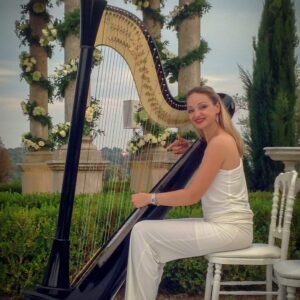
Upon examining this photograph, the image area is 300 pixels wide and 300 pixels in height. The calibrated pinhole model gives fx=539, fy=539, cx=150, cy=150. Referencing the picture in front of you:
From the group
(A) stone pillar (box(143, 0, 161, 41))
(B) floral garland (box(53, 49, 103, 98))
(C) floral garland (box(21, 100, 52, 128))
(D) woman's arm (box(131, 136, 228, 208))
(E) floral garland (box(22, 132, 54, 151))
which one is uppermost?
(A) stone pillar (box(143, 0, 161, 41))

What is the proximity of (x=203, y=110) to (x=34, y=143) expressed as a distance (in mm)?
4932

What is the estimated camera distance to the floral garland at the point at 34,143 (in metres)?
6.87

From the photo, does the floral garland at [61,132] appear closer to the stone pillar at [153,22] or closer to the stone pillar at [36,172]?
the stone pillar at [36,172]

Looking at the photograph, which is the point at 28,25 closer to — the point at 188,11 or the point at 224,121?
the point at 188,11

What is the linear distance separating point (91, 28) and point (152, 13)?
13.9ft

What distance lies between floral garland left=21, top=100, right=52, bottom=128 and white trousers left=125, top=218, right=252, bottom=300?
4934mm

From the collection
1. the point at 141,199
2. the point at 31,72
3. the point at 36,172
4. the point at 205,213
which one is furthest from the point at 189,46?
the point at 141,199

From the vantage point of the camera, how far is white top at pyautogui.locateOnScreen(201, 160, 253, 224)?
7.26 ft

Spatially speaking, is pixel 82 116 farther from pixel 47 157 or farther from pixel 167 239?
pixel 47 157

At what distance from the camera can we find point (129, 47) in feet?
7.67

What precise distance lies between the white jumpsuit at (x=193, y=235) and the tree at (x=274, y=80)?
4751 mm

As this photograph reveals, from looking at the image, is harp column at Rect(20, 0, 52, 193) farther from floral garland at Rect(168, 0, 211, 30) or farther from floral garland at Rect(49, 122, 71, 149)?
floral garland at Rect(168, 0, 211, 30)

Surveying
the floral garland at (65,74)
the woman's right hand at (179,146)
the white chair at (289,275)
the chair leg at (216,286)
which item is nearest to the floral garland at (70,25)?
the floral garland at (65,74)

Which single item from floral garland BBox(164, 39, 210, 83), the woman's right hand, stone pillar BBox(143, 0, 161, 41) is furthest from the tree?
the woman's right hand
